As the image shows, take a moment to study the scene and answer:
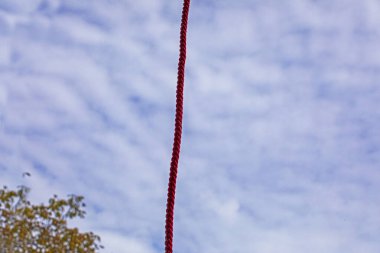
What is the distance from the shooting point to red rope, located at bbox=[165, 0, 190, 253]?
Result: 1658 millimetres

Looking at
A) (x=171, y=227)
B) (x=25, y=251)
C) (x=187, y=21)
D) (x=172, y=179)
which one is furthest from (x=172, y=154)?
(x=25, y=251)

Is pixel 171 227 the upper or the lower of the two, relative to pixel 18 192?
lower

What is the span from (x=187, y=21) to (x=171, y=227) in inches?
28.1

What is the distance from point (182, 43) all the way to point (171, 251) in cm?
68

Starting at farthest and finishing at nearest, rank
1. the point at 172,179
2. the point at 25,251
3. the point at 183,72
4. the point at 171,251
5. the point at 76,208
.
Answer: the point at 76,208
the point at 25,251
the point at 183,72
the point at 172,179
the point at 171,251

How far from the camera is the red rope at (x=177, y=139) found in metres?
1.66

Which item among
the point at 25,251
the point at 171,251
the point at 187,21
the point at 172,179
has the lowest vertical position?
the point at 171,251

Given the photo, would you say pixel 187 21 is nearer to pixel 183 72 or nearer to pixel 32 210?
pixel 183 72

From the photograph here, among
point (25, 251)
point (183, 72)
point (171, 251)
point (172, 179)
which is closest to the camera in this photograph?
point (171, 251)

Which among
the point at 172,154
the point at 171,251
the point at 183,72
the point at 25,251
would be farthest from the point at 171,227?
the point at 25,251

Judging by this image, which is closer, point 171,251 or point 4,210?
point 171,251

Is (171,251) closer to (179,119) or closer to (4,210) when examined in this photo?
(179,119)

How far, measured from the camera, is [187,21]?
6.60 feet

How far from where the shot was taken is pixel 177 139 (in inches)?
72.9
